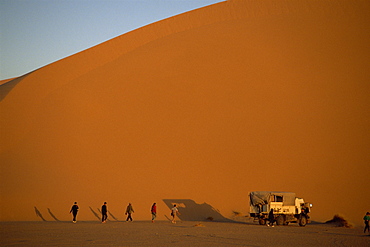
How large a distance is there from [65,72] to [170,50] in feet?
23.3

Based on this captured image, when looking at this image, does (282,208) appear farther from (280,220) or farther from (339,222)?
(339,222)

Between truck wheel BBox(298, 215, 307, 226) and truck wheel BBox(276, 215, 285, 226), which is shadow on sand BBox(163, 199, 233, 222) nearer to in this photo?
truck wheel BBox(276, 215, 285, 226)

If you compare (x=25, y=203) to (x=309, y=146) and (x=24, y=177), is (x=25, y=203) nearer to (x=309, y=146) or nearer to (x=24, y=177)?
(x=24, y=177)

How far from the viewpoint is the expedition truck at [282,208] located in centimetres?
2188

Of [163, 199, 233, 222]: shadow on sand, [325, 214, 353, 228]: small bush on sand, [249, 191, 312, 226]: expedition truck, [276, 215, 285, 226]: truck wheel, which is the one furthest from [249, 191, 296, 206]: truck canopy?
[163, 199, 233, 222]: shadow on sand

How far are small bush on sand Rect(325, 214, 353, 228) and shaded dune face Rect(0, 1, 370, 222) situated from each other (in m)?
1.42

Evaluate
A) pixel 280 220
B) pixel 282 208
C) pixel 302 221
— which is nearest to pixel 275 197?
pixel 282 208

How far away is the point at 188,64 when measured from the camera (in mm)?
33125

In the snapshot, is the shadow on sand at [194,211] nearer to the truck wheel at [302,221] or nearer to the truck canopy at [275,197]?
the truck canopy at [275,197]

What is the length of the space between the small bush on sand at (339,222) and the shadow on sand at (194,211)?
4.80 m

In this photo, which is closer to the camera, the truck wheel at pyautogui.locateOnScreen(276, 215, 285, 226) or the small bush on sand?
the small bush on sand

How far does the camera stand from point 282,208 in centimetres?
2194

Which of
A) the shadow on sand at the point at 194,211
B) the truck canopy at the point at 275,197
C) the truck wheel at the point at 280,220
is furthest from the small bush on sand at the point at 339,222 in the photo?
the shadow on sand at the point at 194,211

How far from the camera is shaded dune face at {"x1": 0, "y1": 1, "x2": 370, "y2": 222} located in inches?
1045
